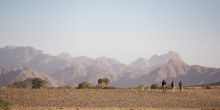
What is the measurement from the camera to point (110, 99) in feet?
131

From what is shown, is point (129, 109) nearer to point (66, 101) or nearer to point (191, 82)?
point (66, 101)

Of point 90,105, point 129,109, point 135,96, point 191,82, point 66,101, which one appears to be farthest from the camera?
point 191,82

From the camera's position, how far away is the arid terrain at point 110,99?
35.2 meters

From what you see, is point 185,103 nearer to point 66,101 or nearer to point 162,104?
Answer: point 162,104

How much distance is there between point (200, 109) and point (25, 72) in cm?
17030

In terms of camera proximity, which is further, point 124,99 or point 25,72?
point 25,72

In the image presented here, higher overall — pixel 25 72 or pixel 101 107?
pixel 25 72

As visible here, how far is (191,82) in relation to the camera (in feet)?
636

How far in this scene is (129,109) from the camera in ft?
107

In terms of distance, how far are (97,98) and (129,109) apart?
8812mm

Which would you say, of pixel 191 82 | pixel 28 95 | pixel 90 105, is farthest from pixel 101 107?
pixel 191 82

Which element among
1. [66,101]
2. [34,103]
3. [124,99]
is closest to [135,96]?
[124,99]

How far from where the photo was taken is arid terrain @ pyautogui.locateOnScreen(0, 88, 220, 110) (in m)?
35.2

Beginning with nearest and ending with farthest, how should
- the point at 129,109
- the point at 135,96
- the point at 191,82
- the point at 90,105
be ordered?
the point at 129,109, the point at 90,105, the point at 135,96, the point at 191,82
